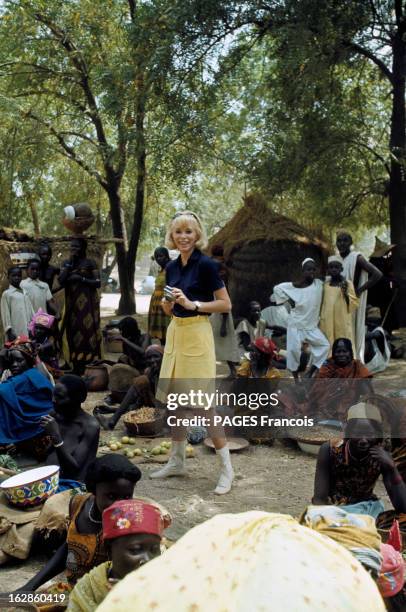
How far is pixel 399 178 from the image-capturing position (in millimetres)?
11242

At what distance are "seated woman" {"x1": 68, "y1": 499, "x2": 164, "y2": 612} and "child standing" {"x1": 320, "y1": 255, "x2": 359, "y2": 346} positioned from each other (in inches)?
215

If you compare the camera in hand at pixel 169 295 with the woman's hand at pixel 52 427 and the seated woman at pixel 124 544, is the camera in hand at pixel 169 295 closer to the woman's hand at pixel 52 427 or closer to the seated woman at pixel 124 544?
the woman's hand at pixel 52 427

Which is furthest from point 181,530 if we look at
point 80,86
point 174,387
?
point 80,86

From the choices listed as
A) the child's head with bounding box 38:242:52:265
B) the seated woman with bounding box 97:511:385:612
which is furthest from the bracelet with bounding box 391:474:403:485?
the child's head with bounding box 38:242:52:265

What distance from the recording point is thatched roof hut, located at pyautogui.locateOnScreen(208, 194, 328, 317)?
11.4 m

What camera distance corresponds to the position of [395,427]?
394 cm

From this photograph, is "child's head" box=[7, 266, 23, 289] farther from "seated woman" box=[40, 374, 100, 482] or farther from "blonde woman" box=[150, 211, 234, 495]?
"seated woman" box=[40, 374, 100, 482]

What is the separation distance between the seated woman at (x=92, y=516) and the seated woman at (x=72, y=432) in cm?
98

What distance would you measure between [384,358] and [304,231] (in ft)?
12.0

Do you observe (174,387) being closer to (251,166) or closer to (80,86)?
(251,166)

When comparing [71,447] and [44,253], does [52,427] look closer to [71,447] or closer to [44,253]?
[71,447]

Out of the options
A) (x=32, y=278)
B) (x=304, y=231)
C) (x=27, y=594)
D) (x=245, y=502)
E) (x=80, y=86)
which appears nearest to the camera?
(x=27, y=594)

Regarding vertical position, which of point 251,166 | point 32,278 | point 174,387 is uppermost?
point 251,166

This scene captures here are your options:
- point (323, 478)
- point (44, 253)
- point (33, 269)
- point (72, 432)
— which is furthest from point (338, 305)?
point (72, 432)
